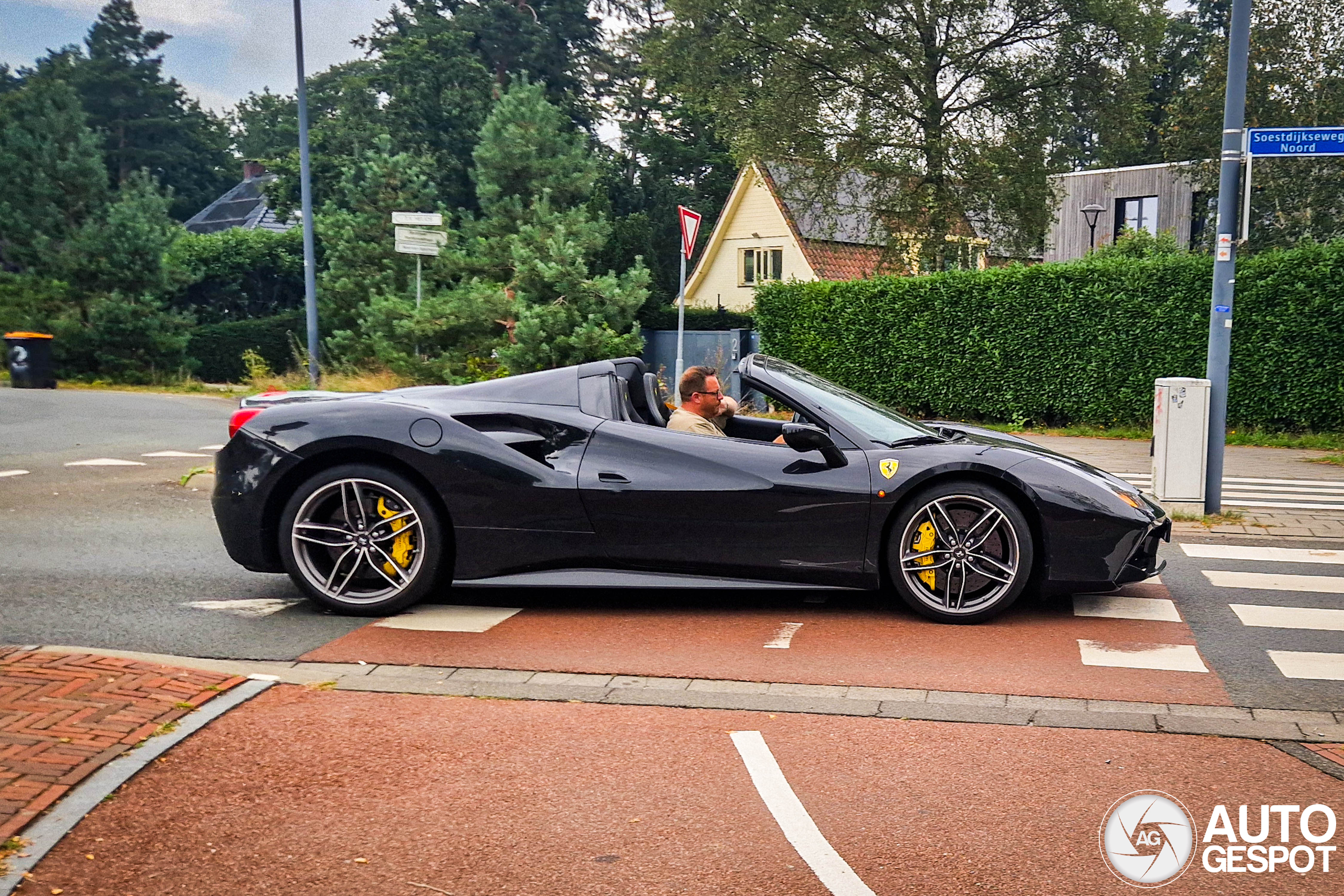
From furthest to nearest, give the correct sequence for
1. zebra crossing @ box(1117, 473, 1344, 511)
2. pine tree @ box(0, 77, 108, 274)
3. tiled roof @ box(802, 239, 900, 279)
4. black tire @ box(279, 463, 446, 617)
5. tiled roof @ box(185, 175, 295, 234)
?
tiled roof @ box(185, 175, 295, 234) < tiled roof @ box(802, 239, 900, 279) < pine tree @ box(0, 77, 108, 274) < zebra crossing @ box(1117, 473, 1344, 511) < black tire @ box(279, 463, 446, 617)

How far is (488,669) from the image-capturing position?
5.22 meters

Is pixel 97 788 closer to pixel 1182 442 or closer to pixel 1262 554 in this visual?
pixel 1262 554

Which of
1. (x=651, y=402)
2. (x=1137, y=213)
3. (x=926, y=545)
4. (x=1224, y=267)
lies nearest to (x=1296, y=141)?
(x=1224, y=267)

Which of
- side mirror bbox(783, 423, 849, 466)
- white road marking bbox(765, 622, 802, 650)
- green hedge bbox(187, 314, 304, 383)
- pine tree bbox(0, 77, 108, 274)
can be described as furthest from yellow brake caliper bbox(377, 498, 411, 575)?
green hedge bbox(187, 314, 304, 383)

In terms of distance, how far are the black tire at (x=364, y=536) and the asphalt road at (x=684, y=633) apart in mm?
176

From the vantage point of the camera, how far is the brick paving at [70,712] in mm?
3664

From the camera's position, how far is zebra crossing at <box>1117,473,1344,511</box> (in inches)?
428

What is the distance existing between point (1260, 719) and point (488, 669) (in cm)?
314

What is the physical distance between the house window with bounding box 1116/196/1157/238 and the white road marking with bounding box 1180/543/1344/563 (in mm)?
38249

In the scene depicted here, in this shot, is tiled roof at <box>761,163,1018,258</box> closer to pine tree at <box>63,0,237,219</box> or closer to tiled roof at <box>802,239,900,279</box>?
tiled roof at <box>802,239,900,279</box>

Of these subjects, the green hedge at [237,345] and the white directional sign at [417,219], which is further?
the green hedge at [237,345]

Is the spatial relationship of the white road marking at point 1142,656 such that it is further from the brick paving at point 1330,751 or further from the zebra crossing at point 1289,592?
the brick paving at point 1330,751

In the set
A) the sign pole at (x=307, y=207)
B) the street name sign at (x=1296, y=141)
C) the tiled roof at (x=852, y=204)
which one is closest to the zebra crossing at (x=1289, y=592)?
the street name sign at (x=1296, y=141)

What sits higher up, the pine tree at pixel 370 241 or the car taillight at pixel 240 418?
the pine tree at pixel 370 241
